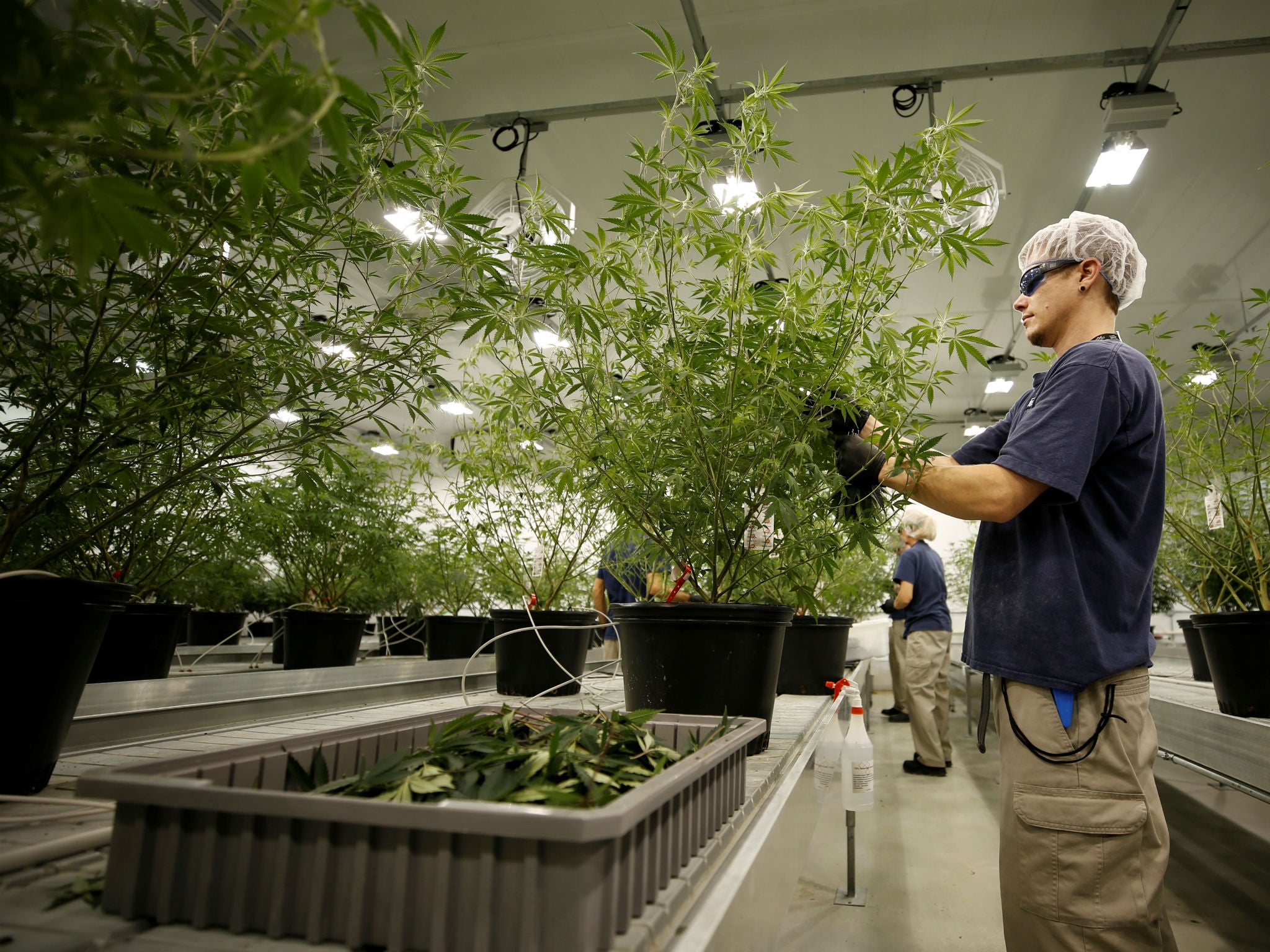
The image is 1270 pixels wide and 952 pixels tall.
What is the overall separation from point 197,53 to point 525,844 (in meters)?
0.99

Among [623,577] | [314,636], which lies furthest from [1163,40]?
[314,636]

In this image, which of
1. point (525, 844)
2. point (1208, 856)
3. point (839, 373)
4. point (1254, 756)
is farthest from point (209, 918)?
point (1208, 856)

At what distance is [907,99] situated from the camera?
346 centimetres

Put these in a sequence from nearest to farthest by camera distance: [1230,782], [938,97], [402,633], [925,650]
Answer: [1230,782], [938,97], [402,633], [925,650]

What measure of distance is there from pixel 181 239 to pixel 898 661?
557 cm

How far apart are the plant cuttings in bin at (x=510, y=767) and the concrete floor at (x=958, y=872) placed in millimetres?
1211

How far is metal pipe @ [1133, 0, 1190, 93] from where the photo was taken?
2.84m

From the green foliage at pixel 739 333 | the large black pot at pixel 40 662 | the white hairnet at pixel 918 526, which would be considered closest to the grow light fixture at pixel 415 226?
the green foliage at pixel 739 333

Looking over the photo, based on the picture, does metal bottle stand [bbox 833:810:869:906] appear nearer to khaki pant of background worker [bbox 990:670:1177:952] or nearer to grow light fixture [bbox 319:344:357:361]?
khaki pant of background worker [bbox 990:670:1177:952]

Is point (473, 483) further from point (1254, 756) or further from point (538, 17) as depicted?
point (538, 17)

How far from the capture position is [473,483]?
2.41m

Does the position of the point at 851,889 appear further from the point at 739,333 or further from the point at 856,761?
the point at 739,333

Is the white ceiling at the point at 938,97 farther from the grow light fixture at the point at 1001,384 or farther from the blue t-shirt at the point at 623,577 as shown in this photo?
the blue t-shirt at the point at 623,577

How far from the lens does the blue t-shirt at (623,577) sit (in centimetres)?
184
